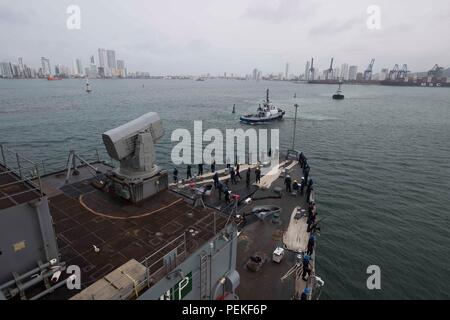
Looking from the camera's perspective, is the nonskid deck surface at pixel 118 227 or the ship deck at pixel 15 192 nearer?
the ship deck at pixel 15 192

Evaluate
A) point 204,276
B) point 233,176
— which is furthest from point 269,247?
point 233,176

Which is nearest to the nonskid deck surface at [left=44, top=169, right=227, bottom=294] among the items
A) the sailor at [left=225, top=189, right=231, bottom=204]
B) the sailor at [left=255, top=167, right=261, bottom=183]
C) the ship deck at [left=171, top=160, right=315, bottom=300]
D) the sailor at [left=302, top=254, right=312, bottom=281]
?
the ship deck at [left=171, top=160, right=315, bottom=300]

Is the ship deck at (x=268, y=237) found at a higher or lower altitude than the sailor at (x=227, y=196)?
lower

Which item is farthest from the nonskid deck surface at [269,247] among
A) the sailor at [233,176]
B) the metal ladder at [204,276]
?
the sailor at [233,176]

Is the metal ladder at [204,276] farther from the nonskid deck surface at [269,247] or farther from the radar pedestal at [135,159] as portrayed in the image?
the radar pedestal at [135,159]

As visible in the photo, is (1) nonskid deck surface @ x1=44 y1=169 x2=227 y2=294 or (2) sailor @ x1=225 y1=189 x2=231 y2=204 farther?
(2) sailor @ x1=225 y1=189 x2=231 y2=204

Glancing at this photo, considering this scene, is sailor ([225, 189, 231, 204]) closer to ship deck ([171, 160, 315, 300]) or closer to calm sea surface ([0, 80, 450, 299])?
ship deck ([171, 160, 315, 300])
